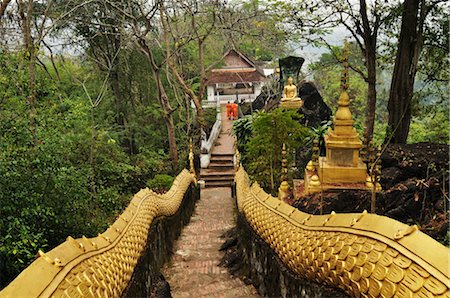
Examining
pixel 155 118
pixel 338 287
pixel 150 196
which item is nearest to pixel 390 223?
pixel 338 287

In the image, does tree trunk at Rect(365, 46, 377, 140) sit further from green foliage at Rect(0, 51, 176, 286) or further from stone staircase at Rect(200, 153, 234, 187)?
stone staircase at Rect(200, 153, 234, 187)

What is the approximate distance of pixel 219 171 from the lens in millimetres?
17594

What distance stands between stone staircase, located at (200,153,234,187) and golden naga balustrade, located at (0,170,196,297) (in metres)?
12.2

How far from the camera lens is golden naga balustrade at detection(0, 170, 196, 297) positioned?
2.03 meters

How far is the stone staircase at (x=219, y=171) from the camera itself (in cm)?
1683

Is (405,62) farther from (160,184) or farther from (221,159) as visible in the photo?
(221,159)

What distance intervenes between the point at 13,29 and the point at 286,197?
9.51 m

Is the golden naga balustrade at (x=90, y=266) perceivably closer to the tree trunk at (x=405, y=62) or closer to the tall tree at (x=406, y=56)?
the tree trunk at (x=405, y=62)

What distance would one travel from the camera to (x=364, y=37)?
30.0 feet

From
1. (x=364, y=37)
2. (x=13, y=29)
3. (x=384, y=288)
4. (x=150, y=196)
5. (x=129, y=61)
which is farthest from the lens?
(x=129, y=61)

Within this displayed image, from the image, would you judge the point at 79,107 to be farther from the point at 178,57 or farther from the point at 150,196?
the point at 178,57

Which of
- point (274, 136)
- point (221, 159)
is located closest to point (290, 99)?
point (274, 136)

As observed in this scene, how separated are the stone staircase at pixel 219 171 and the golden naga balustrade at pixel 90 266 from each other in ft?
40.1

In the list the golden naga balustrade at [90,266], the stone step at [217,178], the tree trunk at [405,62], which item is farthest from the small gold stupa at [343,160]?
the stone step at [217,178]
